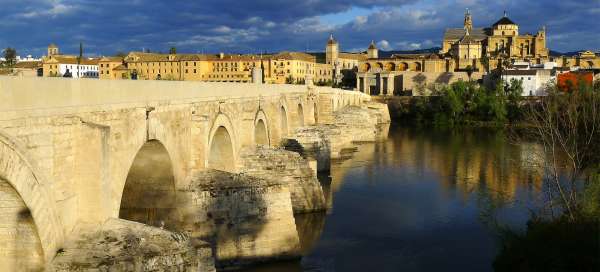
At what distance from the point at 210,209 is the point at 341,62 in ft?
285

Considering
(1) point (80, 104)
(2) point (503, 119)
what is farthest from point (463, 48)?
(1) point (80, 104)

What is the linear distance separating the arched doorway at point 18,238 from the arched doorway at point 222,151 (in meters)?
9.36

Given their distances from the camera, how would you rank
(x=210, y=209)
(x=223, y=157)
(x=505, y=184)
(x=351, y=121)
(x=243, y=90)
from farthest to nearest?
(x=351, y=121) → (x=505, y=184) → (x=243, y=90) → (x=223, y=157) → (x=210, y=209)

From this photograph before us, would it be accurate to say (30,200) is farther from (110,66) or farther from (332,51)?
(332,51)

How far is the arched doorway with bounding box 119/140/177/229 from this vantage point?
12109mm

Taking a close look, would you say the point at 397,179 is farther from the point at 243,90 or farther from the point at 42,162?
the point at 42,162

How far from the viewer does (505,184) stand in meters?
23.5

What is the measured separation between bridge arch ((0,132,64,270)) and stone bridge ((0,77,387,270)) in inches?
0.5

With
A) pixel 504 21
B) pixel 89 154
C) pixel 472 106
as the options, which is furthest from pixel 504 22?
pixel 89 154

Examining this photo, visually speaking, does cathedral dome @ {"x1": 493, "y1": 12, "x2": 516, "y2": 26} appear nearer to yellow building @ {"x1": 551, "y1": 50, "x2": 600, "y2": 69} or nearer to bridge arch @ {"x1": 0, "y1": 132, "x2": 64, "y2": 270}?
yellow building @ {"x1": 551, "y1": 50, "x2": 600, "y2": 69}

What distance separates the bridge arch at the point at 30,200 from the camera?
6.37 meters

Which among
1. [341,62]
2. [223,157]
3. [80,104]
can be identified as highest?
[341,62]

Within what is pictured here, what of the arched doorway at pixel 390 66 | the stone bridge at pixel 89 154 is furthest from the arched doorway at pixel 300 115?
the arched doorway at pixel 390 66

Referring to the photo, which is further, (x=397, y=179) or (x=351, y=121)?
(x=351, y=121)
